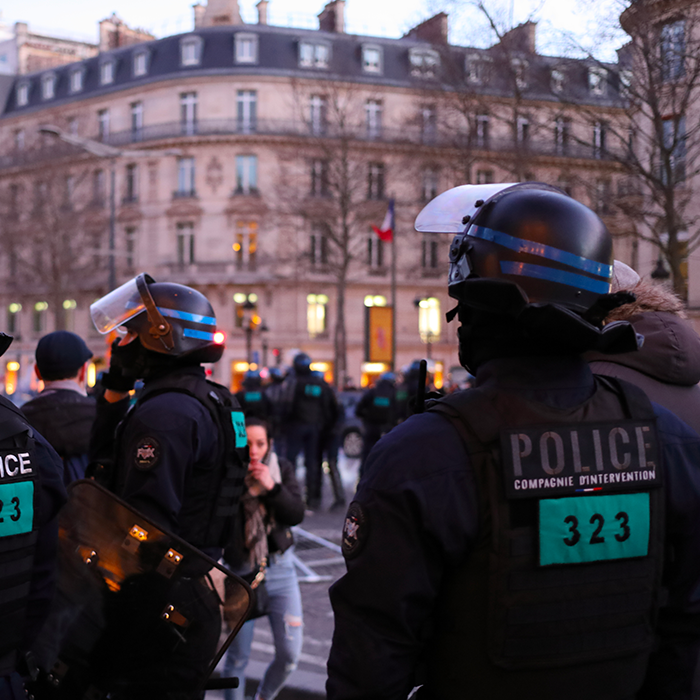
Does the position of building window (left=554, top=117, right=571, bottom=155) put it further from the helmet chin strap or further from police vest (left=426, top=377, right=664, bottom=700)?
police vest (left=426, top=377, right=664, bottom=700)

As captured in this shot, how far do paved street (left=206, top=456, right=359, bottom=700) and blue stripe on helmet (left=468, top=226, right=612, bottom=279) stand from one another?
379 centimetres

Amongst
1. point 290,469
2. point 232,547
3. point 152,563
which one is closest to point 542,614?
point 152,563

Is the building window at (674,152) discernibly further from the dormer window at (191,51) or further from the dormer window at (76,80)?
the dormer window at (76,80)

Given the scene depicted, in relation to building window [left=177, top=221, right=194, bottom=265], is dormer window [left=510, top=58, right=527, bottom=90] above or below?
above

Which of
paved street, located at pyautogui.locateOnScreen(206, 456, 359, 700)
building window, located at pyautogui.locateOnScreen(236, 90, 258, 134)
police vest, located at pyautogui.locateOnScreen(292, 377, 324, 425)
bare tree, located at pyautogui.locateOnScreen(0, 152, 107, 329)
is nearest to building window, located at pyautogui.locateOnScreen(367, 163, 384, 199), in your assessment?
building window, located at pyautogui.locateOnScreen(236, 90, 258, 134)

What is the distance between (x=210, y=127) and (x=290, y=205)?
10.2 metres

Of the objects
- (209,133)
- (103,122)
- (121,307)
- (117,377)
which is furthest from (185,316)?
(103,122)

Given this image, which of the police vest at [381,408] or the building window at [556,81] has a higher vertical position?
the building window at [556,81]

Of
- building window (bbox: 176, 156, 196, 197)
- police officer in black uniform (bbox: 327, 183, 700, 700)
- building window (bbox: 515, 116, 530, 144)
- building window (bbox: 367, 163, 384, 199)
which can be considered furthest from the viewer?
building window (bbox: 176, 156, 196, 197)

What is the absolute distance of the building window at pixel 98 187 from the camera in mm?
40562

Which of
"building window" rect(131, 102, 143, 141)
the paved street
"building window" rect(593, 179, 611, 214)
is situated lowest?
the paved street

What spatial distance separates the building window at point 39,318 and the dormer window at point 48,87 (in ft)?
39.6

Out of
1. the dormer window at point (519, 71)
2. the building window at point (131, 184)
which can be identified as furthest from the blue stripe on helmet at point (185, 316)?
the building window at point (131, 184)

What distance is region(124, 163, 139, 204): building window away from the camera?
45.2 m
